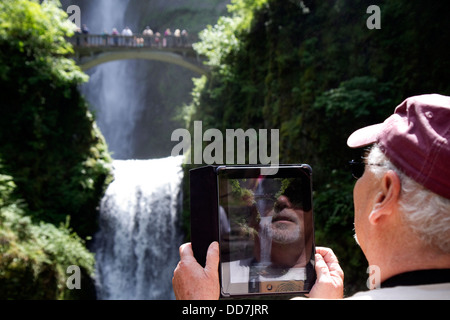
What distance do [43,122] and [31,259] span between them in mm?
8118

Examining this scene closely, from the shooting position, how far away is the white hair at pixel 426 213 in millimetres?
1138

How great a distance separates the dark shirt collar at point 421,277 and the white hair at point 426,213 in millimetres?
62

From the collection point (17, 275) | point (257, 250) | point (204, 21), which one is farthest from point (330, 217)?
point (204, 21)

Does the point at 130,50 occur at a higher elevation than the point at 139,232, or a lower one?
higher

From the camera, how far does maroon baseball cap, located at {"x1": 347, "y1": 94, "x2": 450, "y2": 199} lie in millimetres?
1112

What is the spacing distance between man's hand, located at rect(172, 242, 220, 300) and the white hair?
60 centimetres

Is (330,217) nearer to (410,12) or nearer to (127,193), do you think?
(410,12)

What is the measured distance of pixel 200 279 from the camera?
1413mm

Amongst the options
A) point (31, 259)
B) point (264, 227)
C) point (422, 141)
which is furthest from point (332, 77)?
point (422, 141)

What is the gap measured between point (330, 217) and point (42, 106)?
1281 centimetres

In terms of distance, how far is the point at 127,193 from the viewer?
747 inches

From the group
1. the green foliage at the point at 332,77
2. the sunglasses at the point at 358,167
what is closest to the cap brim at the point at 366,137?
the sunglasses at the point at 358,167
